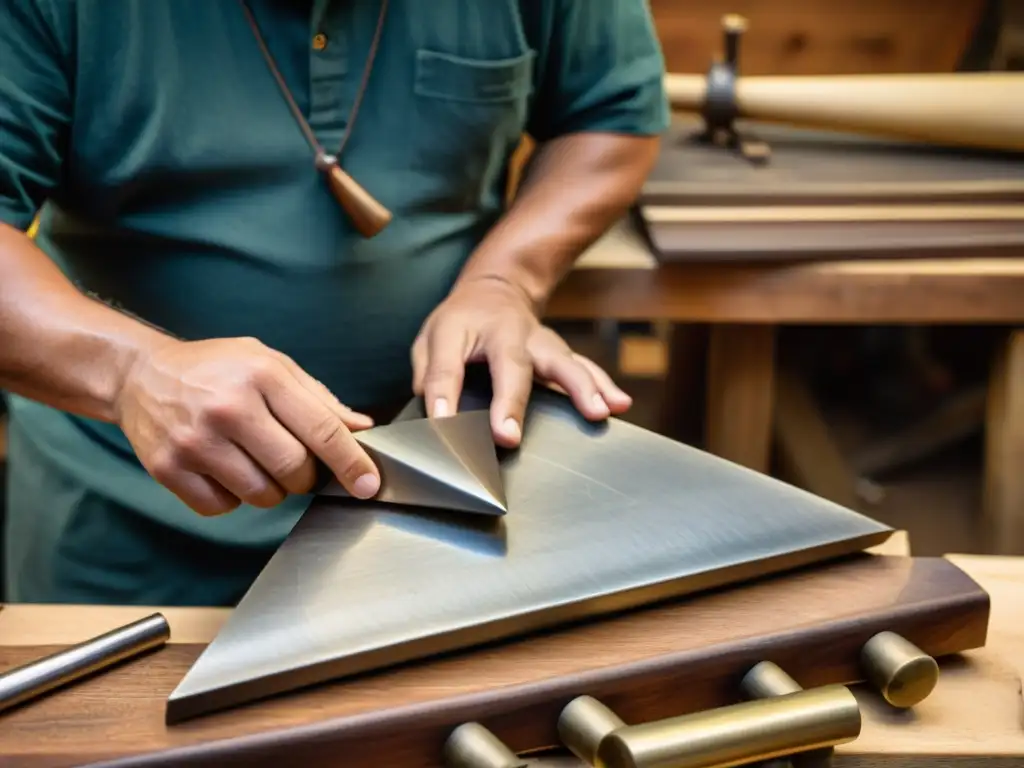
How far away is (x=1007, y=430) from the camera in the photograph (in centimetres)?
144

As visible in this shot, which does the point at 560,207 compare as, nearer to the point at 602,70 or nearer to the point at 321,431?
the point at 602,70

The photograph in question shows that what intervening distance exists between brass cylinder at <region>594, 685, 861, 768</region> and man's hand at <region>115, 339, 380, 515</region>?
0.88 ft

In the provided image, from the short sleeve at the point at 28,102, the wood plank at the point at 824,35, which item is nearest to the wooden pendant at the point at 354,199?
the short sleeve at the point at 28,102

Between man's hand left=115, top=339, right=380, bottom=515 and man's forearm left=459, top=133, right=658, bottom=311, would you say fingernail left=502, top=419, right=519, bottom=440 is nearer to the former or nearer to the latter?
man's hand left=115, top=339, right=380, bottom=515

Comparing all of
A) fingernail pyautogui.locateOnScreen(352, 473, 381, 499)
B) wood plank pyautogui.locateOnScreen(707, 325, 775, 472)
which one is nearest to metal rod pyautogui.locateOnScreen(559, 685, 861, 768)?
fingernail pyautogui.locateOnScreen(352, 473, 381, 499)

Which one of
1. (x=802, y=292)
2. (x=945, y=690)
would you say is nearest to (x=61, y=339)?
(x=945, y=690)

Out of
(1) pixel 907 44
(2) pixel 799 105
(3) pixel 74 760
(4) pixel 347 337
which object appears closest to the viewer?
(3) pixel 74 760

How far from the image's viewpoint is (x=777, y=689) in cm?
69

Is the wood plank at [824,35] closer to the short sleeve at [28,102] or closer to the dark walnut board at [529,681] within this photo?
the short sleeve at [28,102]

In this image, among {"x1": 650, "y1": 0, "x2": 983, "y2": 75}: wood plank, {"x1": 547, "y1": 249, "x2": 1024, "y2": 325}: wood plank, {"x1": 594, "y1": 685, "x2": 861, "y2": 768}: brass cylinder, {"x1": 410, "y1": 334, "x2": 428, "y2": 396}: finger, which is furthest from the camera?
{"x1": 650, "y1": 0, "x2": 983, "y2": 75}: wood plank

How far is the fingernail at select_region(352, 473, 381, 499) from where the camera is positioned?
31.1 inches

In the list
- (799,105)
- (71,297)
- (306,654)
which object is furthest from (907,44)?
(306,654)

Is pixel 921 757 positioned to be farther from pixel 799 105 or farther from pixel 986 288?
pixel 799 105

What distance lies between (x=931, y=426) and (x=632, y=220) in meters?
1.30
